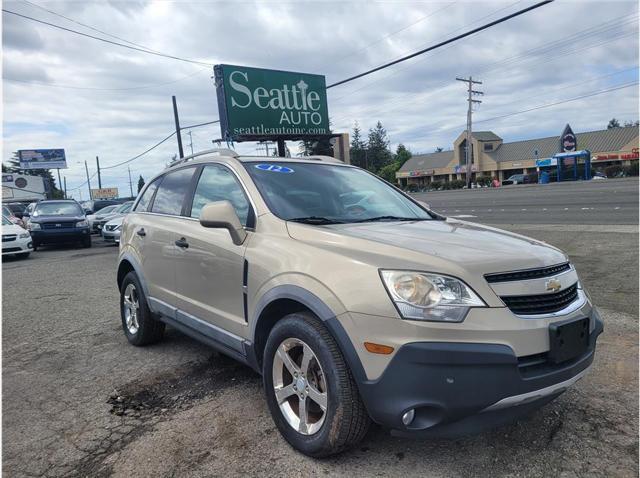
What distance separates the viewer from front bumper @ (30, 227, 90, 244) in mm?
15961

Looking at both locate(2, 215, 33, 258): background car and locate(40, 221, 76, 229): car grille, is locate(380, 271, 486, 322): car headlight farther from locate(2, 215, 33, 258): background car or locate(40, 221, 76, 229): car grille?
locate(40, 221, 76, 229): car grille

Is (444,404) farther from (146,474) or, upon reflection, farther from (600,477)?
(146,474)

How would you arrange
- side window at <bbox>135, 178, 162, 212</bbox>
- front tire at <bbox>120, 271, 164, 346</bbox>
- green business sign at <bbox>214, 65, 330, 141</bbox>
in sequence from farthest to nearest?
green business sign at <bbox>214, 65, 330, 141</bbox> → side window at <bbox>135, 178, 162, 212</bbox> → front tire at <bbox>120, 271, 164, 346</bbox>

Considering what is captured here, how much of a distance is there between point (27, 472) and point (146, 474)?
698 millimetres

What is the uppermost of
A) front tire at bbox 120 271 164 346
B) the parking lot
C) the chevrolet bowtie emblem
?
the chevrolet bowtie emblem

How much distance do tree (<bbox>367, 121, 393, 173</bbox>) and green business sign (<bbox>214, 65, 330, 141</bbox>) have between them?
85.9 meters

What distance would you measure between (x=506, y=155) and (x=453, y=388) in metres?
73.0

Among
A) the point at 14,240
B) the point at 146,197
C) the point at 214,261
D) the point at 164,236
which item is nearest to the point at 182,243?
the point at 164,236

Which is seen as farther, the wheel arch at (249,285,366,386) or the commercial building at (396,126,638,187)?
the commercial building at (396,126,638,187)

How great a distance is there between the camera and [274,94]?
1622 cm

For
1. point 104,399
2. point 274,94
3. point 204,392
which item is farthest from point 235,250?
point 274,94

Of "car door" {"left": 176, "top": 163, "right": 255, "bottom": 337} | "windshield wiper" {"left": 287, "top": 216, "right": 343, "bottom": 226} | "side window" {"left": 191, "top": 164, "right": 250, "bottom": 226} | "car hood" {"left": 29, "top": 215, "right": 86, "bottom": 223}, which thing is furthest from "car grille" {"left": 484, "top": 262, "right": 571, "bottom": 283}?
"car hood" {"left": 29, "top": 215, "right": 86, "bottom": 223}

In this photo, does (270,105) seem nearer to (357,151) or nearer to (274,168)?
(274,168)

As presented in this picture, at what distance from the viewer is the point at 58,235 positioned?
16.0 metres
